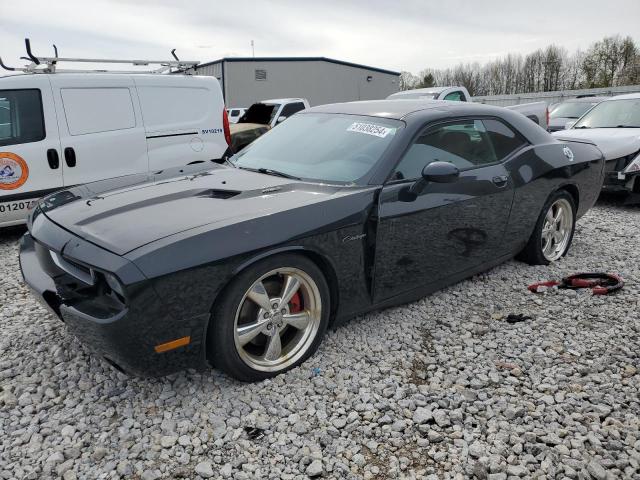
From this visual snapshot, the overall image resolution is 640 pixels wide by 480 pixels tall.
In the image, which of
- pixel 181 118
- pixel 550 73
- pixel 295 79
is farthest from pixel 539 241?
pixel 550 73

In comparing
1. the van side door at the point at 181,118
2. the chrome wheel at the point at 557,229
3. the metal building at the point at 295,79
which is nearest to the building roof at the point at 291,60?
the metal building at the point at 295,79

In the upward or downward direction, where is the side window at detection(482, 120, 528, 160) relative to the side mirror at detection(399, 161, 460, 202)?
upward

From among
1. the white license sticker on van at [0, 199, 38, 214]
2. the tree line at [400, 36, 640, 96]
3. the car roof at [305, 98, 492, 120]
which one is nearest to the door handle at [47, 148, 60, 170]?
the white license sticker on van at [0, 199, 38, 214]

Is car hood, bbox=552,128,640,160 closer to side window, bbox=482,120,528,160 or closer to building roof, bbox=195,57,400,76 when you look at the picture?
side window, bbox=482,120,528,160

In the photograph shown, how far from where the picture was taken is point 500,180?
3.82 metres

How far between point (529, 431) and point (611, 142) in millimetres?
5974

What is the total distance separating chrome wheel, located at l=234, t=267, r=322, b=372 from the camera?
8.68 ft

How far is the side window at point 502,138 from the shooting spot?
3941 mm

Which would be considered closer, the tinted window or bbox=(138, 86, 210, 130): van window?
bbox=(138, 86, 210, 130): van window

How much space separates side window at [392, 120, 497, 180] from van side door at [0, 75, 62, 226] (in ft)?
13.4

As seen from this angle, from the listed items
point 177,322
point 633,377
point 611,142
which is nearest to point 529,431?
point 633,377

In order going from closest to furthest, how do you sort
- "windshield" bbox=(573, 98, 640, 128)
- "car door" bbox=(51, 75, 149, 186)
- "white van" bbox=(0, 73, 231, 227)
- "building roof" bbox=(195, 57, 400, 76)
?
"white van" bbox=(0, 73, 231, 227) < "car door" bbox=(51, 75, 149, 186) < "windshield" bbox=(573, 98, 640, 128) < "building roof" bbox=(195, 57, 400, 76)

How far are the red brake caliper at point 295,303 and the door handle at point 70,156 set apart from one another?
12.8ft

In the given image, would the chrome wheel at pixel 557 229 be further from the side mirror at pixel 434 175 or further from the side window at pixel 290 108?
the side window at pixel 290 108
